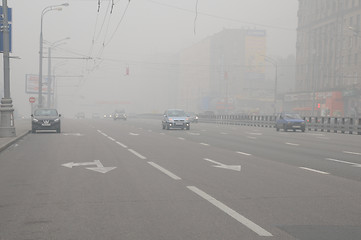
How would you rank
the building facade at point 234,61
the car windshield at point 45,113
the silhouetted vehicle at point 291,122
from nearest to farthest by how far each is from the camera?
1. the car windshield at point 45,113
2. the silhouetted vehicle at point 291,122
3. the building facade at point 234,61

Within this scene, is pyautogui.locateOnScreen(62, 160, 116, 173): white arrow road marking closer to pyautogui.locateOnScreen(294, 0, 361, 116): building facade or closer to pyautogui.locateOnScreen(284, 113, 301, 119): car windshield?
pyautogui.locateOnScreen(284, 113, 301, 119): car windshield

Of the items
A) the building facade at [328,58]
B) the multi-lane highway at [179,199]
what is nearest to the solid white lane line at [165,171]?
the multi-lane highway at [179,199]

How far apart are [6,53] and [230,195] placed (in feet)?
56.7

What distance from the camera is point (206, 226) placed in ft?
18.6

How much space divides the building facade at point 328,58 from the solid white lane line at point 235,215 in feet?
203

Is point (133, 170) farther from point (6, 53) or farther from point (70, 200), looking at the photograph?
point (6, 53)

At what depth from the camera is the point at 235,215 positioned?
625 centimetres

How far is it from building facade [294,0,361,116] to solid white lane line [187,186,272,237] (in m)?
61.8

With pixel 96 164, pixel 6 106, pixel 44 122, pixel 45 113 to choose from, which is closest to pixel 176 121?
pixel 45 113

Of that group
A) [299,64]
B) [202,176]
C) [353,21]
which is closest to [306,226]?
[202,176]

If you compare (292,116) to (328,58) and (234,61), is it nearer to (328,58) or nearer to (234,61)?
(328,58)

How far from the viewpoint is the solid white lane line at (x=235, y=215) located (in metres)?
5.45

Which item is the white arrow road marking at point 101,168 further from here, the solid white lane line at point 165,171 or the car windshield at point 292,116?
the car windshield at point 292,116

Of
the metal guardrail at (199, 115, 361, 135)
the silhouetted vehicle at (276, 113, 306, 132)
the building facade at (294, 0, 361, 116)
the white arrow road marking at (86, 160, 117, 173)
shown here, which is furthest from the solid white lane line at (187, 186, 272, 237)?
the building facade at (294, 0, 361, 116)
